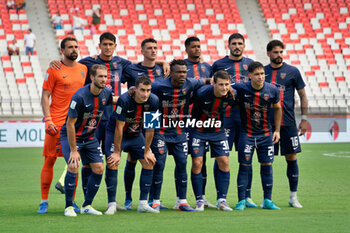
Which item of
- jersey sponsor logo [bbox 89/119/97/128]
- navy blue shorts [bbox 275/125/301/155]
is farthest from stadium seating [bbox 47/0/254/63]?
jersey sponsor logo [bbox 89/119/97/128]

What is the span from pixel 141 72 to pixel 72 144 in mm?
1682

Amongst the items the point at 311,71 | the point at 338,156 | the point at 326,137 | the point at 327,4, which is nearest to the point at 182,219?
the point at 338,156

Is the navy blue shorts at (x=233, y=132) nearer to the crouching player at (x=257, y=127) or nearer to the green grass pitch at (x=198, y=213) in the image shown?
the crouching player at (x=257, y=127)

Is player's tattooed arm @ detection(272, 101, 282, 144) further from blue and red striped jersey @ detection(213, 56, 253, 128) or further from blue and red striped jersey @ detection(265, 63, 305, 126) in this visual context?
blue and red striped jersey @ detection(213, 56, 253, 128)

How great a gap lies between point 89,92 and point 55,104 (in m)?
0.81

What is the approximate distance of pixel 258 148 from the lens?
767 centimetres

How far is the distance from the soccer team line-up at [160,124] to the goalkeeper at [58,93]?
0.01 m

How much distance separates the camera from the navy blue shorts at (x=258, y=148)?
7.63 metres

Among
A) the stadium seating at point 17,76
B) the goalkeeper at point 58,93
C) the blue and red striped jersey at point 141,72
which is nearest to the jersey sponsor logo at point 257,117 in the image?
the blue and red striped jersey at point 141,72

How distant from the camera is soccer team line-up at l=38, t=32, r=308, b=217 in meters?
7.15

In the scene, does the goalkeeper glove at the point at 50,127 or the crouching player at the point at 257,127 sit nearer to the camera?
the goalkeeper glove at the point at 50,127

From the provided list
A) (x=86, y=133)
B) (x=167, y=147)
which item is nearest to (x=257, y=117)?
(x=167, y=147)

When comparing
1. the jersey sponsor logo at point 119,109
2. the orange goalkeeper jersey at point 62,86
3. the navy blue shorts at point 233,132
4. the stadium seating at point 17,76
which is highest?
the stadium seating at point 17,76

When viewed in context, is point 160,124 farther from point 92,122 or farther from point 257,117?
point 257,117
